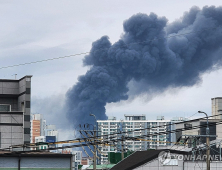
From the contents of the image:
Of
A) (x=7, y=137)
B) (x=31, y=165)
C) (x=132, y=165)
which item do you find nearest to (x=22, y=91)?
(x=7, y=137)

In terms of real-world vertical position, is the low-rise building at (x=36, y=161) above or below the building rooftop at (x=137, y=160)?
above

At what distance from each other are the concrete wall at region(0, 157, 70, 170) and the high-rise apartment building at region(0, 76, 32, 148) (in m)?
22.3

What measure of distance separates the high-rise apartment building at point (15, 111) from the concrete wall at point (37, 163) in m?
22.3

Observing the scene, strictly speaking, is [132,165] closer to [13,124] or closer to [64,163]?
[13,124]

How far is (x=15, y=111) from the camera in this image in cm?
5981

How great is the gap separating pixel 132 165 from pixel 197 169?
7.71m

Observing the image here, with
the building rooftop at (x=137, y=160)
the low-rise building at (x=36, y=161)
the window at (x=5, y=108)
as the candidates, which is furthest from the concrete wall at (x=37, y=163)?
the window at (x=5, y=108)

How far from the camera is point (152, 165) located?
61.7 meters

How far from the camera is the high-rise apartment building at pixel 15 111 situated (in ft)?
191

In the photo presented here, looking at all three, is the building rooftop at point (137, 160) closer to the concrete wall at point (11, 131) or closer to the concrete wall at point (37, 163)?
the concrete wall at point (11, 131)

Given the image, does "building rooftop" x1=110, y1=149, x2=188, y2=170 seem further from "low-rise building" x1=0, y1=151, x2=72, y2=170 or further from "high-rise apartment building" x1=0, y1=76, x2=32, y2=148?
"low-rise building" x1=0, y1=151, x2=72, y2=170

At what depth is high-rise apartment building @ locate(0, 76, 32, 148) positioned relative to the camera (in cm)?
5812

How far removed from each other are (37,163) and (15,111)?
82.4 ft

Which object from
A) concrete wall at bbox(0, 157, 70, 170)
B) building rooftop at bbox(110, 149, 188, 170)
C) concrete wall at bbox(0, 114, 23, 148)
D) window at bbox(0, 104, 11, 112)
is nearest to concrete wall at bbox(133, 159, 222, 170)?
building rooftop at bbox(110, 149, 188, 170)
